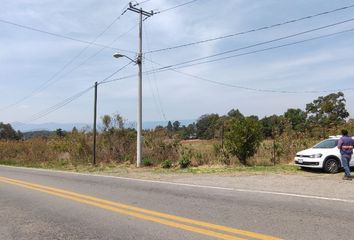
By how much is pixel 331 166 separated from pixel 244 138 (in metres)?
5.72

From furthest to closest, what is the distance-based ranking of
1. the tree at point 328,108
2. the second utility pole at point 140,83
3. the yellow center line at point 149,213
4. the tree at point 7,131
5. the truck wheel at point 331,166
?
the tree at point 7,131
the tree at point 328,108
the second utility pole at point 140,83
the truck wheel at point 331,166
the yellow center line at point 149,213

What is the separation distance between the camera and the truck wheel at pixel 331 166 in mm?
17234

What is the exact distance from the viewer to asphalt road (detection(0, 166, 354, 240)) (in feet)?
24.5

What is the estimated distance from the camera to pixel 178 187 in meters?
14.3

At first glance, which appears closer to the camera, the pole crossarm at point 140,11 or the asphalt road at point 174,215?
the asphalt road at point 174,215

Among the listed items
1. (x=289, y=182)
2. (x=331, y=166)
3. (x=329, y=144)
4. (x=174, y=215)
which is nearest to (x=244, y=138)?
(x=329, y=144)

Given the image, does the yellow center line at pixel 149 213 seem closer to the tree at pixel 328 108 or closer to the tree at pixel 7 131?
the tree at pixel 328 108

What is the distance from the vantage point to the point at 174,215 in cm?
916

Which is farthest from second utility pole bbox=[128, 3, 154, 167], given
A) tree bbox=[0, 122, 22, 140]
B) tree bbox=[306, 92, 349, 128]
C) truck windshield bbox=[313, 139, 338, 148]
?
tree bbox=[0, 122, 22, 140]

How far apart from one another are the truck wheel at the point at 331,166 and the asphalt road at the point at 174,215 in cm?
597

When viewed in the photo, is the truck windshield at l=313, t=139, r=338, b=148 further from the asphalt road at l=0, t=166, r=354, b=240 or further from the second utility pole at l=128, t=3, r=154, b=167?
the second utility pole at l=128, t=3, r=154, b=167

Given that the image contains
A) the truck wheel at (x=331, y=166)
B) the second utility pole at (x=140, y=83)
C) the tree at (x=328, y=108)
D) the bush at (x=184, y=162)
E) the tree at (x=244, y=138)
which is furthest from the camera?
the tree at (x=328, y=108)

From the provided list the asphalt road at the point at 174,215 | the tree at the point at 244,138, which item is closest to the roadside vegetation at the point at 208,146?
the tree at the point at 244,138

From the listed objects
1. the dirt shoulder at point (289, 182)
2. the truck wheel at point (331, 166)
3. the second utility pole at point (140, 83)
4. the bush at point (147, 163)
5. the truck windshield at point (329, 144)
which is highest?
the second utility pole at point (140, 83)
